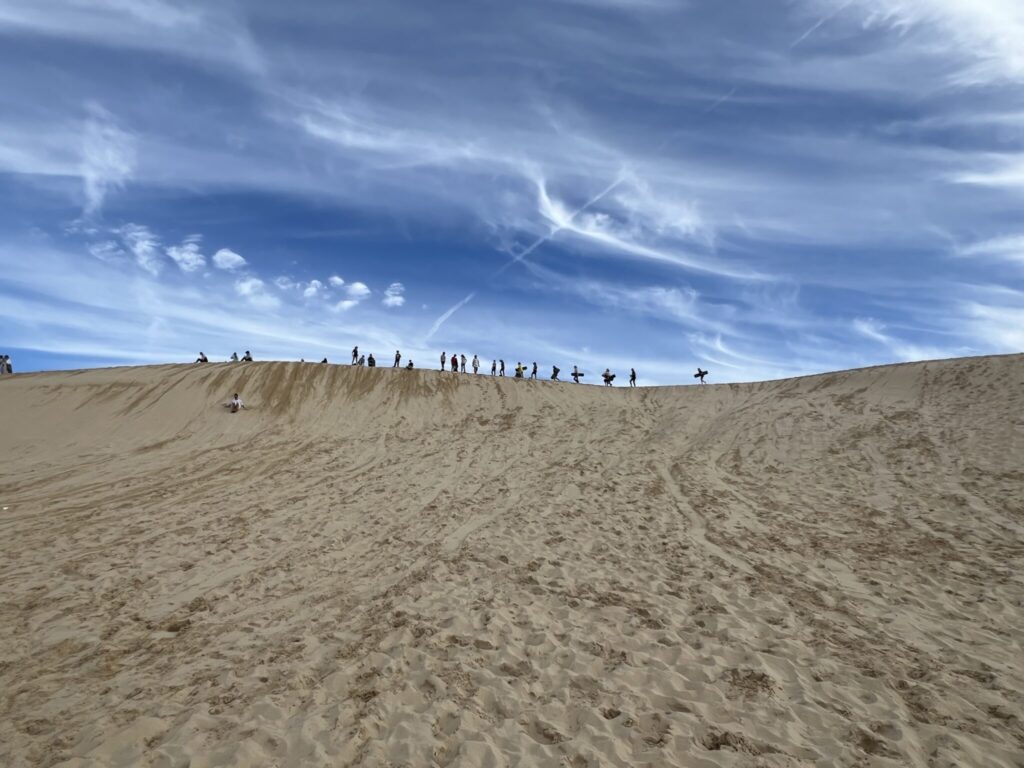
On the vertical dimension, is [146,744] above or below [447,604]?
below

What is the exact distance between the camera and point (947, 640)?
6312 mm

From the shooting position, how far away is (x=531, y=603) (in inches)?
293

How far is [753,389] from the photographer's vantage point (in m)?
27.0

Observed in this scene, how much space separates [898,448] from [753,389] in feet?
36.2

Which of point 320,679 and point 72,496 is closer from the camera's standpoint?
point 320,679

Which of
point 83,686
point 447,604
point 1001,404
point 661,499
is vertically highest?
point 1001,404

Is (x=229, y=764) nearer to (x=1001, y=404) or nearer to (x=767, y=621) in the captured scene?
(x=767, y=621)

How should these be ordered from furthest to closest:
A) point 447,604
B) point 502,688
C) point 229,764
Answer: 1. point 447,604
2. point 502,688
3. point 229,764

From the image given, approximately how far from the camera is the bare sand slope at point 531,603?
4727mm

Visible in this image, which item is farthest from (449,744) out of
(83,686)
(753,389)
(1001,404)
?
(753,389)

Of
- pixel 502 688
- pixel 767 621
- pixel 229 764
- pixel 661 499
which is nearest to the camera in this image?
pixel 229 764

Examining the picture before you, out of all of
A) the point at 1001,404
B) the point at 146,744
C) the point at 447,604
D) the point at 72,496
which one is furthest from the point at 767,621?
the point at 1001,404

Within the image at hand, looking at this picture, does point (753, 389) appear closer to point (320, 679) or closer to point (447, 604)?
point (447, 604)

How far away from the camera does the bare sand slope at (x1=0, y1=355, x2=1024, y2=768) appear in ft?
15.5
